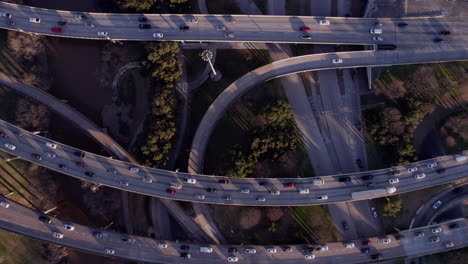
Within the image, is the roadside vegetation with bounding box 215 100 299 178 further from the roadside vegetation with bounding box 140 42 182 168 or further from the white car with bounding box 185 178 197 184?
the roadside vegetation with bounding box 140 42 182 168

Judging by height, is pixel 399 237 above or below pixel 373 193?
below

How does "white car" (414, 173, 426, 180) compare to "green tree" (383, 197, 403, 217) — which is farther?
"white car" (414, 173, 426, 180)

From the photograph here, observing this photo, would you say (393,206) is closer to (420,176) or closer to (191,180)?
(420,176)

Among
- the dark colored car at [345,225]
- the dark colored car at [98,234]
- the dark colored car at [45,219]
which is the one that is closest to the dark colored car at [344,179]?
the dark colored car at [345,225]

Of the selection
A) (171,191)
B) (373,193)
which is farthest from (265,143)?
(373,193)

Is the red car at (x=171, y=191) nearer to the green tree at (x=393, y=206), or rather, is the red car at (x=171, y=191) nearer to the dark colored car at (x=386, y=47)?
the green tree at (x=393, y=206)

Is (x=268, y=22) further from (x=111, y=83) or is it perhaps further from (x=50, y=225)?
(x=50, y=225)

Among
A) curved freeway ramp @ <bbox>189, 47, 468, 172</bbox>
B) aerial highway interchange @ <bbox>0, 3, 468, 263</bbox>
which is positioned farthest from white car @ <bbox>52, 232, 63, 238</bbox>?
curved freeway ramp @ <bbox>189, 47, 468, 172</bbox>
